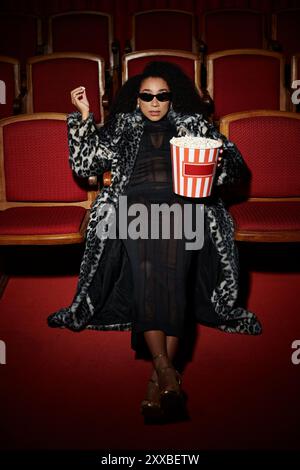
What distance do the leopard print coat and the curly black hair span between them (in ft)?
0.07

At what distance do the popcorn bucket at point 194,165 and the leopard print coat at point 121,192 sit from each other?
0.88 ft

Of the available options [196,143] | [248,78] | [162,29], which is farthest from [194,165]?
[162,29]

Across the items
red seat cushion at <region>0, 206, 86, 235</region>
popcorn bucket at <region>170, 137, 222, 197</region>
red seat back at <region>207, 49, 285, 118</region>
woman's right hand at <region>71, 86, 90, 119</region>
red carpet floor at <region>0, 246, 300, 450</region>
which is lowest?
red carpet floor at <region>0, 246, 300, 450</region>

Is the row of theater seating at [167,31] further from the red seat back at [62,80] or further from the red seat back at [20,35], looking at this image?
the red seat back at [62,80]

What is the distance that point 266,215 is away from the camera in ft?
5.23

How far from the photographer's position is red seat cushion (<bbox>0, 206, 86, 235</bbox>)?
1.53 m

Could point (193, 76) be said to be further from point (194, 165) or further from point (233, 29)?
point (194, 165)

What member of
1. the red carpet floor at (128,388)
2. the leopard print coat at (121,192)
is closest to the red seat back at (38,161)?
the leopard print coat at (121,192)

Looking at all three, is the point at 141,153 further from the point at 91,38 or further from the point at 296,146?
the point at 91,38

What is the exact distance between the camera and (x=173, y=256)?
134cm

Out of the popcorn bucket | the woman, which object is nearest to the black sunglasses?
the woman

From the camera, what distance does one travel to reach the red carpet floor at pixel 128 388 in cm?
114

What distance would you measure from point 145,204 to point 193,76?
1137 millimetres

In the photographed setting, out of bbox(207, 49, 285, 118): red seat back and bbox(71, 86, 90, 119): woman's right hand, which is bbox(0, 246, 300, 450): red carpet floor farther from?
bbox(207, 49, 285, 118): red seat back
